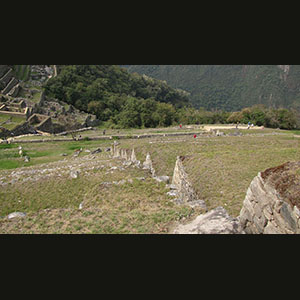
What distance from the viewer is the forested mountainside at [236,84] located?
385 ft

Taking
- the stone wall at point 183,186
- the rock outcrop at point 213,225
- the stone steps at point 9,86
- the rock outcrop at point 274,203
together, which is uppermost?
the stone steps at point 9,86

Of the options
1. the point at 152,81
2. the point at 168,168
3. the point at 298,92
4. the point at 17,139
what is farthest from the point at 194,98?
the point at 168,168

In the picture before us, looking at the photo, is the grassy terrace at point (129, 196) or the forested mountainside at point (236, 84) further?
the forested mountainside at point (236, 84)

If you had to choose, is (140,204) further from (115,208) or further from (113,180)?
(113,180)

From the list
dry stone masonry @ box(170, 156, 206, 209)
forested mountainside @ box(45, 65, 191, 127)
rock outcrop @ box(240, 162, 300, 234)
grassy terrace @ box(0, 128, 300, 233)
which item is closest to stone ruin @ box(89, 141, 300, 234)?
rock outcrop @ box(240, 162, 300, 234)

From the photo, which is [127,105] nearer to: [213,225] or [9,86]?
[9,86]

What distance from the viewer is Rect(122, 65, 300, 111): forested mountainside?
117256 mm

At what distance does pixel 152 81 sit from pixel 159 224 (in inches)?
4241

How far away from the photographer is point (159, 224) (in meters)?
6.29

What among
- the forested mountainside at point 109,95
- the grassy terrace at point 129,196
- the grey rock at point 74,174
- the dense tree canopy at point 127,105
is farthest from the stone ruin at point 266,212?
the forested mountainside at point 109,95

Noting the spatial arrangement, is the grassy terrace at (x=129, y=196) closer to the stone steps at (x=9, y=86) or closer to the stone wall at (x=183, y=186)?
the stone wall at (x=183, y=186)

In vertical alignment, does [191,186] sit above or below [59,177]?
above

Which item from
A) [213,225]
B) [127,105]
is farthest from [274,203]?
[127,105]

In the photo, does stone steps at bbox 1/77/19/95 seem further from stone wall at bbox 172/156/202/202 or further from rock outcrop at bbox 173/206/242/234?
rock outcrop at bbox 173/206/242/234
